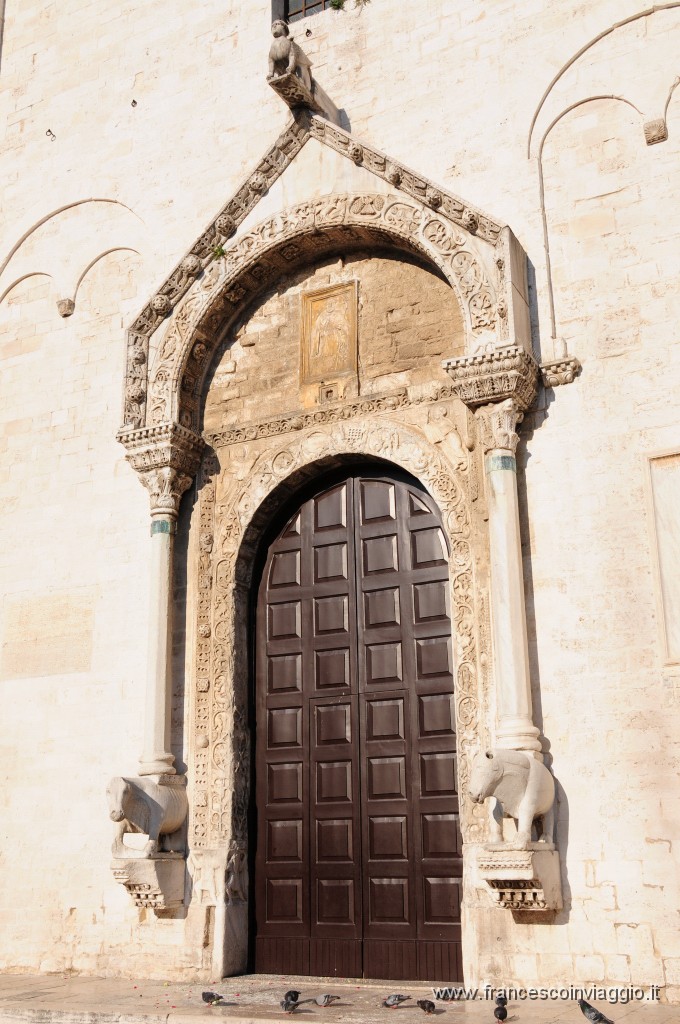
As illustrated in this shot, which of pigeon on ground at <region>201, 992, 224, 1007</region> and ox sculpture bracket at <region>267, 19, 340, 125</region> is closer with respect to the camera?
pigeon on ground at <region>201, 992, 224, 1007</region>

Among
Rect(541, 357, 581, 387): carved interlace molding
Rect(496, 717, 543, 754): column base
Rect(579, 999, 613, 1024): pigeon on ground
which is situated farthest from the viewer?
Rect(541, 357, 581, 387): carved interlace molding

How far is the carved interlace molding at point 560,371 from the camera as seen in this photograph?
25.8ft

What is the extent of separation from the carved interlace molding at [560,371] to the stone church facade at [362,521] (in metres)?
0.02

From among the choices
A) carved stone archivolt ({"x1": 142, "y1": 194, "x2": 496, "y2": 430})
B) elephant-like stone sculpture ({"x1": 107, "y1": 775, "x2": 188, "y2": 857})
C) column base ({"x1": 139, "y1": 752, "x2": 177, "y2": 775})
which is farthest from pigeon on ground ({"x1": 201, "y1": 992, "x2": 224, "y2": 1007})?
carved stone archivolt ({"x1": 142, "y1": 194, "x2": 496, "y2": 430})

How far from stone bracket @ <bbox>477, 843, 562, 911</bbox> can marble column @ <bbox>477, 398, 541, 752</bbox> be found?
0.67 meters

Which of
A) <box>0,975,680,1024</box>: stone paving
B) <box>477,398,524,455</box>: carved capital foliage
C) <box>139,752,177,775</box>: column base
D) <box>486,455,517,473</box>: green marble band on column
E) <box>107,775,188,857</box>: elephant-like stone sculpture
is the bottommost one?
<box>0,975,680,1024</box>: stone paving

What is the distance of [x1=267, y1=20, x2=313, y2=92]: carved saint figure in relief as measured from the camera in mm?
9008

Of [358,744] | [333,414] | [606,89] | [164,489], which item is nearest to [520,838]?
[358,744]

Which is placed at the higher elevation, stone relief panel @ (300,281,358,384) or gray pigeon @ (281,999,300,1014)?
stone relief panel @ (300,281,358,384)

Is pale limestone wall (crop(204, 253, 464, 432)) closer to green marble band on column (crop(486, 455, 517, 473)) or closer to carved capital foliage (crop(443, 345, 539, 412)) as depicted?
carved capital foliage (crop(443, 345, 539, 412))

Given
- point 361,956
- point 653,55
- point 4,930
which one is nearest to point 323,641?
point 361,956

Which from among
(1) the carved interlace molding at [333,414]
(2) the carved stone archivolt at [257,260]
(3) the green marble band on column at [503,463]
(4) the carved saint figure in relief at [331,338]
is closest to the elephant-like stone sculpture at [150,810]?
(1) the carved interlace molding at [333,414]

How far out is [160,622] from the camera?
881 centimetres

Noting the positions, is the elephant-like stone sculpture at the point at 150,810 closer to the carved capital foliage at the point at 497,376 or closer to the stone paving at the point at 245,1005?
the stone paving at the point at 245,1005
